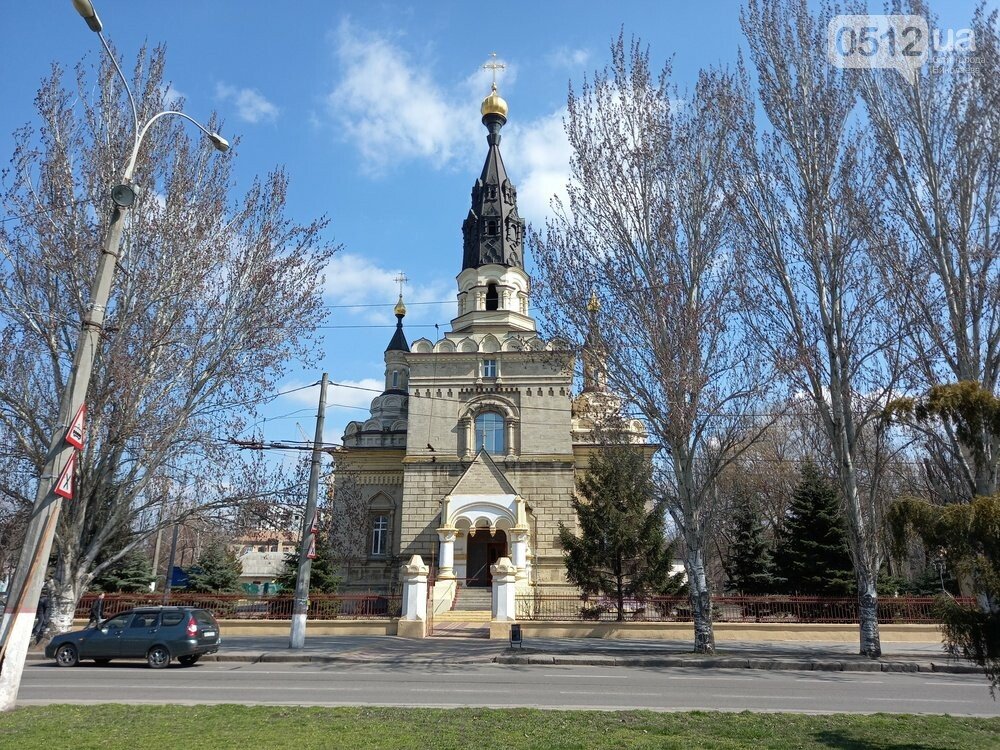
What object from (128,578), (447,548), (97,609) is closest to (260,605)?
(97,609)

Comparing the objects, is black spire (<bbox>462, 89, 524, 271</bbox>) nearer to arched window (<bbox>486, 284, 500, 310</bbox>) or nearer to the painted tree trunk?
arched window (<bbox>486, 284, 500, 310</bbox>)

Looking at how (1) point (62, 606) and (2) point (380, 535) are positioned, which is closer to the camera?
(1) point (62, 606)

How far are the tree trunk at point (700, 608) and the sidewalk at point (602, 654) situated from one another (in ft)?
1.07

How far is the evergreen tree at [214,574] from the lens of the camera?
28.9m

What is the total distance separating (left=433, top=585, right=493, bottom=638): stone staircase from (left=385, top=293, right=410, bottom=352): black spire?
19566 millimetres

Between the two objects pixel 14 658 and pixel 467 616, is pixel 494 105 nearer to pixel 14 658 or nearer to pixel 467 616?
pixel 467 616

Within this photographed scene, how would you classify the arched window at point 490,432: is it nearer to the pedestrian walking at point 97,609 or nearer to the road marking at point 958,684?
the pedestrian walking at point 97,609

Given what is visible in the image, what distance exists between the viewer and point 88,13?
8852mm

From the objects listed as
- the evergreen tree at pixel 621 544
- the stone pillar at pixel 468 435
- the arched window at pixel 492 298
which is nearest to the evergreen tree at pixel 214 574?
the stone pillar at pixel 468 435

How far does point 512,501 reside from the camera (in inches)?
1182

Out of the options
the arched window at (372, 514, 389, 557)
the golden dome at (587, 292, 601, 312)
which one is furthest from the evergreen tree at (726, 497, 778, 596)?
the arched window at (372, 514, 389, 557)

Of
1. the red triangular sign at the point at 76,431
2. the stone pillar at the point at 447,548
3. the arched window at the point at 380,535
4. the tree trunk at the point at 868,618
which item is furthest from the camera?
the arched window at the point at 380,535

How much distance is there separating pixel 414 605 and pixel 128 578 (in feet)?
49.9

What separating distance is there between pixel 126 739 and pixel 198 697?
3637 mm
